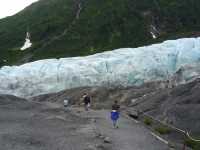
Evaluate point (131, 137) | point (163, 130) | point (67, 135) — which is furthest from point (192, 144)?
point (67, 135)

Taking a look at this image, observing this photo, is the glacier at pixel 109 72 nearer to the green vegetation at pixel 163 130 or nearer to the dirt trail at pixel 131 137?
the dirt trail at pixel 131 137

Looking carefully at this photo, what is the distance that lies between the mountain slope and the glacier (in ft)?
160

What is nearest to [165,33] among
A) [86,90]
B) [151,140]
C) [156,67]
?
[156,67]

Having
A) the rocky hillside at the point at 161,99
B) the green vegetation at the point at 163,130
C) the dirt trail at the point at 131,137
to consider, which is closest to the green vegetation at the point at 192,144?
the dirt trail at the point at 131,137

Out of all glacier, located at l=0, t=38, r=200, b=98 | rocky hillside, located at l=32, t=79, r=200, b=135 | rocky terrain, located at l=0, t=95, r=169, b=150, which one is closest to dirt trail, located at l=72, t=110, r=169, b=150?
rocky terrain, located at l=0, t=95, r=169, b=150

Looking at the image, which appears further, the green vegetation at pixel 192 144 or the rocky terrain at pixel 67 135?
the green vegetation at pixel 192 144

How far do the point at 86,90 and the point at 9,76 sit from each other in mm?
16138

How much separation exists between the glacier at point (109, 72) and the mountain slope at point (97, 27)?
48.8m

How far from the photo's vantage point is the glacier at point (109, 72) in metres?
67.2

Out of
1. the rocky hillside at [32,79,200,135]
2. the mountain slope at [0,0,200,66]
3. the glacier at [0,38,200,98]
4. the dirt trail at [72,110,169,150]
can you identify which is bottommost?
the dirt trail at [72,110,169,150]

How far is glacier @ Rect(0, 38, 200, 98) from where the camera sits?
221ft

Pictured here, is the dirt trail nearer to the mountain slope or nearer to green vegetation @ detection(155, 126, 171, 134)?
green vegetation @ detection(155, 126, 171, 134)

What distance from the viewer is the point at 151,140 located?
25.7m

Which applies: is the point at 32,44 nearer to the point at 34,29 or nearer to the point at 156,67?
the point at 34,29
